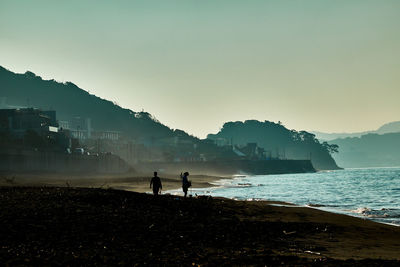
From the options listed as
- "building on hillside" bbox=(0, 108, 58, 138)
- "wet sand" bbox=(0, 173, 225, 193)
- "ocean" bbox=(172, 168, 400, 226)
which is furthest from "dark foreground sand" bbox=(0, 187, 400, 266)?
"building on hillside" bbox=(0, 108, 58, 138)

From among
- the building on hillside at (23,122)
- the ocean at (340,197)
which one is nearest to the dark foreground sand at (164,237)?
the ocean at (340,197)

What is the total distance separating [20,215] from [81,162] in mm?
101713

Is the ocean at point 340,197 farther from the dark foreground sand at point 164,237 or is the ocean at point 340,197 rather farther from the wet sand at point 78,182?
the dark foreground sand at point 164,237

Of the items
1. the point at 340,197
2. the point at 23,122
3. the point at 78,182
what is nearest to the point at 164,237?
the point at 340,197

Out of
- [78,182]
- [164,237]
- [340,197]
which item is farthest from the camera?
[78,182]

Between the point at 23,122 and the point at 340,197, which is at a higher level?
the point at 23,122

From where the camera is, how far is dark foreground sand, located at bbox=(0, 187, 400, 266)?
543 inches

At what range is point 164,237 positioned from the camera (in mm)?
17344

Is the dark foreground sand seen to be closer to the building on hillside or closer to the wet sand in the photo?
the wet sand

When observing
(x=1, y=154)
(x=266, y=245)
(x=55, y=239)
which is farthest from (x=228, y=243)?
(x=1, y=154)

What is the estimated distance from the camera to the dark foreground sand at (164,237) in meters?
13.8

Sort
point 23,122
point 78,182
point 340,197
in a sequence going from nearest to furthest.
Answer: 1. point 340,197
2. point 78,182
3. point 23,122

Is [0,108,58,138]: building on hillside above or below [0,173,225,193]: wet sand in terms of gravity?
above

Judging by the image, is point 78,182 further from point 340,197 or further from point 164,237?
point 164,237
